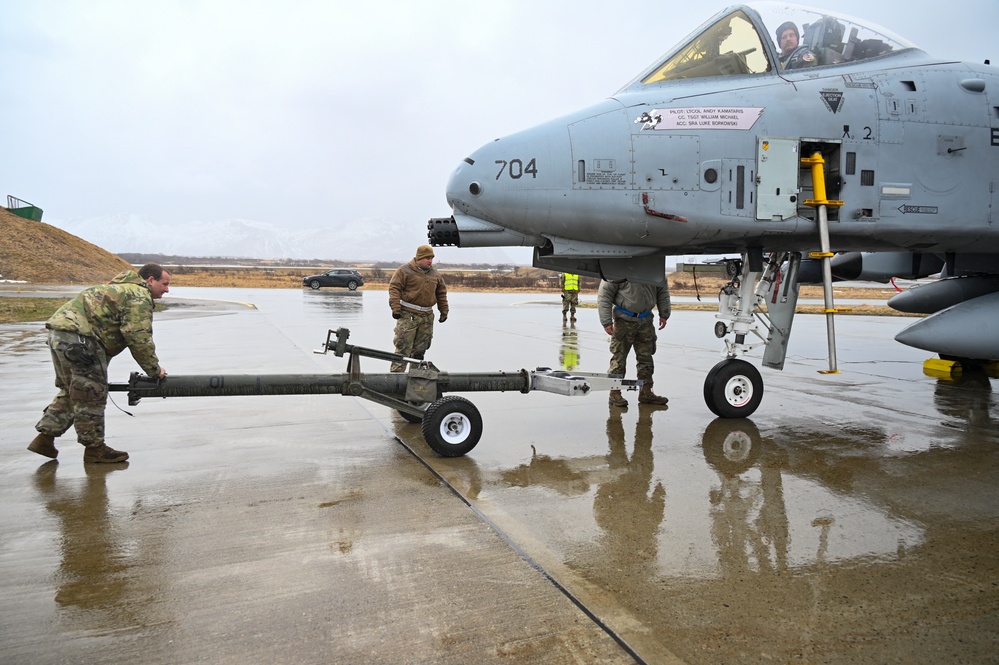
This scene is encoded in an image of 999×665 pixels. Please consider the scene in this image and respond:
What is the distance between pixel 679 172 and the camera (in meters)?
5.68

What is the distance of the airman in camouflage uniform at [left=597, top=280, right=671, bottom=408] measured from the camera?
726cm

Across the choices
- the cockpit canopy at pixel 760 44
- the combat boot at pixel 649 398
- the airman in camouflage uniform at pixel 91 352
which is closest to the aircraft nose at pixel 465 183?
the cockpit canopy at pixel 760 44

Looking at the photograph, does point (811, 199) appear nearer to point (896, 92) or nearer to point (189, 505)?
point (896, 92)

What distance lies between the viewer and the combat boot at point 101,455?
194 inches

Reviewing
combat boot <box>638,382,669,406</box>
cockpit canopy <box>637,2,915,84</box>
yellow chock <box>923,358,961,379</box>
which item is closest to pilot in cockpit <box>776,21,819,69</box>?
cockpit canopy <box>637,2,915,84</box>

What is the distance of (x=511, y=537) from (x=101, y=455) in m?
3.30

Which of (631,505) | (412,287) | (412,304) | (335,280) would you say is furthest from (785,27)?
(335,280)

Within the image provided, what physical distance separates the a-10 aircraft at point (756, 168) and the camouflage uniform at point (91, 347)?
8.03 feet

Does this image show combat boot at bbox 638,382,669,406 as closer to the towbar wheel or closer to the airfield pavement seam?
the towbar wheel

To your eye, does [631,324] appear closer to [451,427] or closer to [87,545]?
[451,427]

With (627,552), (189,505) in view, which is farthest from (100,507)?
(627,552)

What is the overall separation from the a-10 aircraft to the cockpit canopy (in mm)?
13

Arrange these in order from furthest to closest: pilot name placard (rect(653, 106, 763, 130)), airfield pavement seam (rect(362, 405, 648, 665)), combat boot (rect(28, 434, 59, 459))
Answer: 1. pilot name placard (rect(653, 106, 763, 130))
2. combat boot (rect(28, 434, 59, 459))
3. airfield pavement seam (rect(362, 405, 648, 665))

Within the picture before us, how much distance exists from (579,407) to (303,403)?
119 inches
